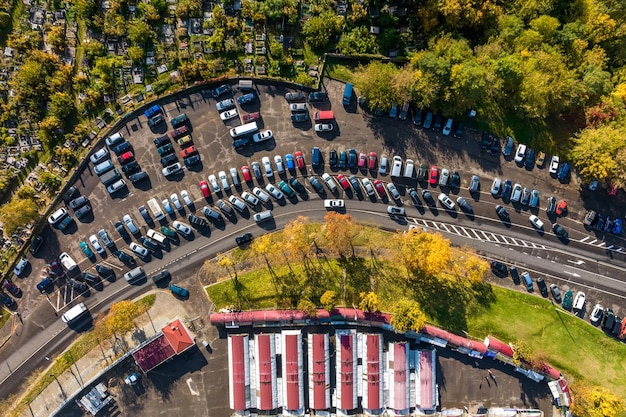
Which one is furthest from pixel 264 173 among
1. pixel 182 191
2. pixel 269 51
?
pixel 269 51

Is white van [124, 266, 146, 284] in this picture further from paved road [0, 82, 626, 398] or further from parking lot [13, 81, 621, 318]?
parking lot [13, 81, 621, 318]

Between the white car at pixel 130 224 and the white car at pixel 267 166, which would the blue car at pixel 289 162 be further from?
the white car at pixel 130 224

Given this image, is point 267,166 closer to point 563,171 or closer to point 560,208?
point 560,208

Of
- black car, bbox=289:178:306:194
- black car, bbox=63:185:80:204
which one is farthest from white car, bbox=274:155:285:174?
black car, bbox=63:185:80:204

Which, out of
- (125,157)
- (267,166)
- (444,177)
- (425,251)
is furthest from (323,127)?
(125,157)

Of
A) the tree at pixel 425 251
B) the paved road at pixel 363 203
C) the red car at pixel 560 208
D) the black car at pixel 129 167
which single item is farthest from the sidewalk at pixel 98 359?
the red car at pixel 560 208

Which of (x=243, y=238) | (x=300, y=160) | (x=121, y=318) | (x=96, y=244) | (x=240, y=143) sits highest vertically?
(x=240, y=143)

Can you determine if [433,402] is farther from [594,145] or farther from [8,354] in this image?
[8,354]
